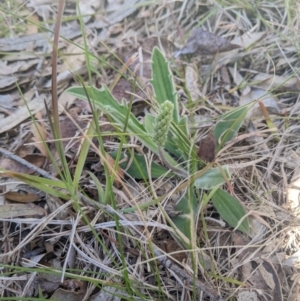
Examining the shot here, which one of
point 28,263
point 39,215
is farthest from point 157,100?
point 28,263

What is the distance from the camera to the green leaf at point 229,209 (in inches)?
43.7

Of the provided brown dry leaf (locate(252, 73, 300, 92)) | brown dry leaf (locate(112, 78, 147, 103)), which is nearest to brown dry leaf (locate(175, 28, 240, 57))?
brown dry leaf (locate(252, 73, 300, 92))

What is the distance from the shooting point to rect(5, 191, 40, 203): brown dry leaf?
1196 mm

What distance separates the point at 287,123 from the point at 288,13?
1.35 ft

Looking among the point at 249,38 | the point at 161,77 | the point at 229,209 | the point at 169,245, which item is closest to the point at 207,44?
the point at 249,38

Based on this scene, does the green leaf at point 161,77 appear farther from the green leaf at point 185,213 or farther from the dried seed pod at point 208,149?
the green leaf at point 185,213

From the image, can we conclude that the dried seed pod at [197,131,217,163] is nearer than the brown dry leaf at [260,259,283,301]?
No

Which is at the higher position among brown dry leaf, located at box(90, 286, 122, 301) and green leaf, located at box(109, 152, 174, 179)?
green leaf, located at box(109, 152, 174, 179)

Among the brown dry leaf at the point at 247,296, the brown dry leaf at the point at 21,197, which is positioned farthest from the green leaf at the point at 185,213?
the brown dry leaf at the point at 21,197

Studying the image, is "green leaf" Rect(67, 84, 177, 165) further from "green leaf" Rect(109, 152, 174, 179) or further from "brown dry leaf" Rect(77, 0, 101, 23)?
"brown dry leaf" Rect(77, 0, 101, 23)

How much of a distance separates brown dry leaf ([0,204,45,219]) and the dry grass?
0.02 meters

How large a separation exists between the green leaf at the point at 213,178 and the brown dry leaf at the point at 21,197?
Result: 45 cm

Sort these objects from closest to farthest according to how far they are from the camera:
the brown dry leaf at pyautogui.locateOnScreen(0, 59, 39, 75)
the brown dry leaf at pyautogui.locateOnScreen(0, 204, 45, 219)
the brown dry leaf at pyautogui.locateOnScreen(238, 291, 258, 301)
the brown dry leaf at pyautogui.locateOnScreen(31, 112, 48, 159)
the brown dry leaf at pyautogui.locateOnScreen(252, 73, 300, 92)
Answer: the brown dry leaf at pyautogui.locateOnScreen(238, 291, 258, 301) < the brown dry leaf at pyautogui.locateOnScreen(0, 204, 45, 219) < the brown dry leaf at pyautogui.locateOnScreen(31, 112, 48, 159) < the brown dry leaf at pyautogui.locateOnScreen(252, 73, 300, 92) < the brown dry leaf at pyautogui.locateOnScreen(0, 59, 39, 75)

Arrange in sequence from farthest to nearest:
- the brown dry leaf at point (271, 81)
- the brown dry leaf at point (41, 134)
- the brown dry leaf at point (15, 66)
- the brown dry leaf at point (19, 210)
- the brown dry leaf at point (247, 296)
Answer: the brown dry leaf at point (15, 66)
the brown dry leaf at point (271, 81)
the brown dry leaf at point (41, 134)
the brown dry leaf at point (19, 210)
the brown dry leaf at point (247, 296)
